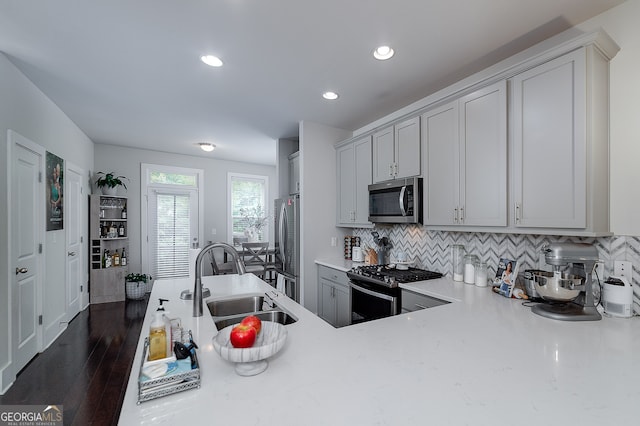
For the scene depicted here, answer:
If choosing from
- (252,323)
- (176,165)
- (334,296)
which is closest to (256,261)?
(334,296)

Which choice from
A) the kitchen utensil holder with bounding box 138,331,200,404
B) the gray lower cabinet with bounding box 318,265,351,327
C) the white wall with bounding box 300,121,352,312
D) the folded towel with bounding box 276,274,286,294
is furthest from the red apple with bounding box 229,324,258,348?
the folded towel with bounding box 276,274,286,294

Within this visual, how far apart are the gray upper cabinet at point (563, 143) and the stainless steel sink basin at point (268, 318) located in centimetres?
159

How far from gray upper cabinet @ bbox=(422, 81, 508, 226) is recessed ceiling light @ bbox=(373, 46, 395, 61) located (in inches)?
24.6

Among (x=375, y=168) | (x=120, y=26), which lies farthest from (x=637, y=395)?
(x=120, y=26)

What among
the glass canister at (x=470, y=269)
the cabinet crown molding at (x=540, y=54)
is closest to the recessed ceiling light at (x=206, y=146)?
the cabinet crown molding at (x=540, y=54)

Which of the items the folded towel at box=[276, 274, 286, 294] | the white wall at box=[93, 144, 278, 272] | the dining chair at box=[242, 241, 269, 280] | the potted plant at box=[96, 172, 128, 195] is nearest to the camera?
the folded towel at box=[276, 274, 286, 294]

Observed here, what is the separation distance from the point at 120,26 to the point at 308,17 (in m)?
1.27

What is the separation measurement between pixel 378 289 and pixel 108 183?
4.75m

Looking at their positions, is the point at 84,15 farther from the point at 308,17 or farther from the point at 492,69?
the point at 492,69

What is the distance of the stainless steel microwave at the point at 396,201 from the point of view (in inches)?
103

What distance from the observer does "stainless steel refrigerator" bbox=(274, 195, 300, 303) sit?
143 inches

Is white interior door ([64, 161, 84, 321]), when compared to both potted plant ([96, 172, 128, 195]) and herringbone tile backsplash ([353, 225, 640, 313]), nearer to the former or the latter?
potted plant ([96, 172, 128, 195])

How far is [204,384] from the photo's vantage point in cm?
91

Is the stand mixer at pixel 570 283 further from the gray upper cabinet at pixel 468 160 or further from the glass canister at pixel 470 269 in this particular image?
the glass canister at pixel 470 269
